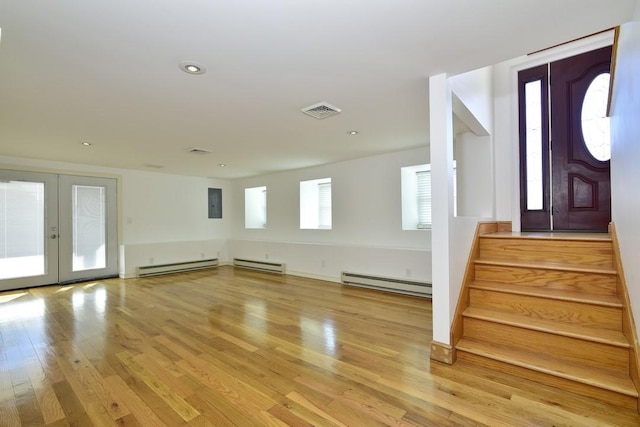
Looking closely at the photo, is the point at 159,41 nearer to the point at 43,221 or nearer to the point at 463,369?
the point at 463,369

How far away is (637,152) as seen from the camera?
163 cm

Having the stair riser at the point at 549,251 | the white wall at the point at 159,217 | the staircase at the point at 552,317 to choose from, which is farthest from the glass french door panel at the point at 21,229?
the stair riser at the point at 549,251

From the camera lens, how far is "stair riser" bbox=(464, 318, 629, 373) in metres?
1.91

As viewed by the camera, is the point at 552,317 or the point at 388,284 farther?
the point at 388,284

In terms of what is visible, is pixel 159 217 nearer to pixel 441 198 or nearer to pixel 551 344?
pixel 441 198

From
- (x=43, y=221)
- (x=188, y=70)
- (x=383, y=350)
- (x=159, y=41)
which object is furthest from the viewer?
(x=43, y=221)

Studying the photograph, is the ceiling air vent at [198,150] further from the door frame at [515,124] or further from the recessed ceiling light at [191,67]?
the door frame at [515,124]

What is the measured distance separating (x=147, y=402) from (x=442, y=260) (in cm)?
222

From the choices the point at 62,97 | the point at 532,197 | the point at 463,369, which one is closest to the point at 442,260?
the point at 463,369

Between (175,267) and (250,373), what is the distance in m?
5.05

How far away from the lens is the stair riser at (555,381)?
5.71 feet

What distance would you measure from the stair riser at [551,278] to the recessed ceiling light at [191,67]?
2849mm

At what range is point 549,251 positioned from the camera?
2.65 m

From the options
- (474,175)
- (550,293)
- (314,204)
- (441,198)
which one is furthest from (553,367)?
(314,204)
